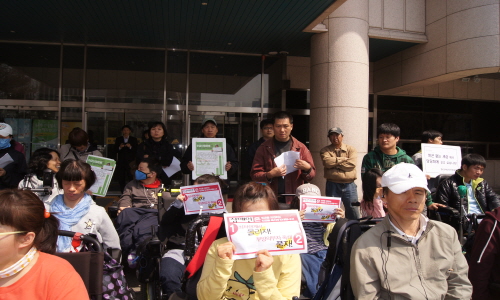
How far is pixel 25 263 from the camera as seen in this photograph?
186 cm

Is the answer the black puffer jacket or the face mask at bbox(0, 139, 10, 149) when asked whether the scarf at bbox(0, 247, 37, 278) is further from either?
the black puffer jacket

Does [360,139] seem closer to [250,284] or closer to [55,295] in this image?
[250,284]

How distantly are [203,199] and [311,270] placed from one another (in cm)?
132

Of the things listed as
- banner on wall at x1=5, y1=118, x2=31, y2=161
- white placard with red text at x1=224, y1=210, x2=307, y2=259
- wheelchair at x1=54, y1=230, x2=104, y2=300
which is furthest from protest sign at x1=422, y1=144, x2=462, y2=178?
banner on wall at x1=5, y1=118, x2=31, y2=161

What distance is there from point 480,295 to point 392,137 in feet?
7.81

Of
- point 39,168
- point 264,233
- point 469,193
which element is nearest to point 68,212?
point 39,168

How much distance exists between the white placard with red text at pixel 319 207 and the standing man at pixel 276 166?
1.09 metres

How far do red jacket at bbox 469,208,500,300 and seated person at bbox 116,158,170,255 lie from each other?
3.28m

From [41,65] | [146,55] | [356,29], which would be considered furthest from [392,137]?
[41,65]

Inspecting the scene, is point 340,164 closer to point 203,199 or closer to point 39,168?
point 203,199

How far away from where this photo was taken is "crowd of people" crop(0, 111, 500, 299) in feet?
6.22

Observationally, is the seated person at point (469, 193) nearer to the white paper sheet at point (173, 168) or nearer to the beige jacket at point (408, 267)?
the beige jacket at point (408, 267)

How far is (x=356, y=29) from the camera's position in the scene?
894cm

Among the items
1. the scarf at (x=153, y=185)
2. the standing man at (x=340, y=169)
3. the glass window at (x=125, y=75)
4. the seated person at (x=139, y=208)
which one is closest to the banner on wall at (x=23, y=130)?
the glass window at (x=125, y=75)
